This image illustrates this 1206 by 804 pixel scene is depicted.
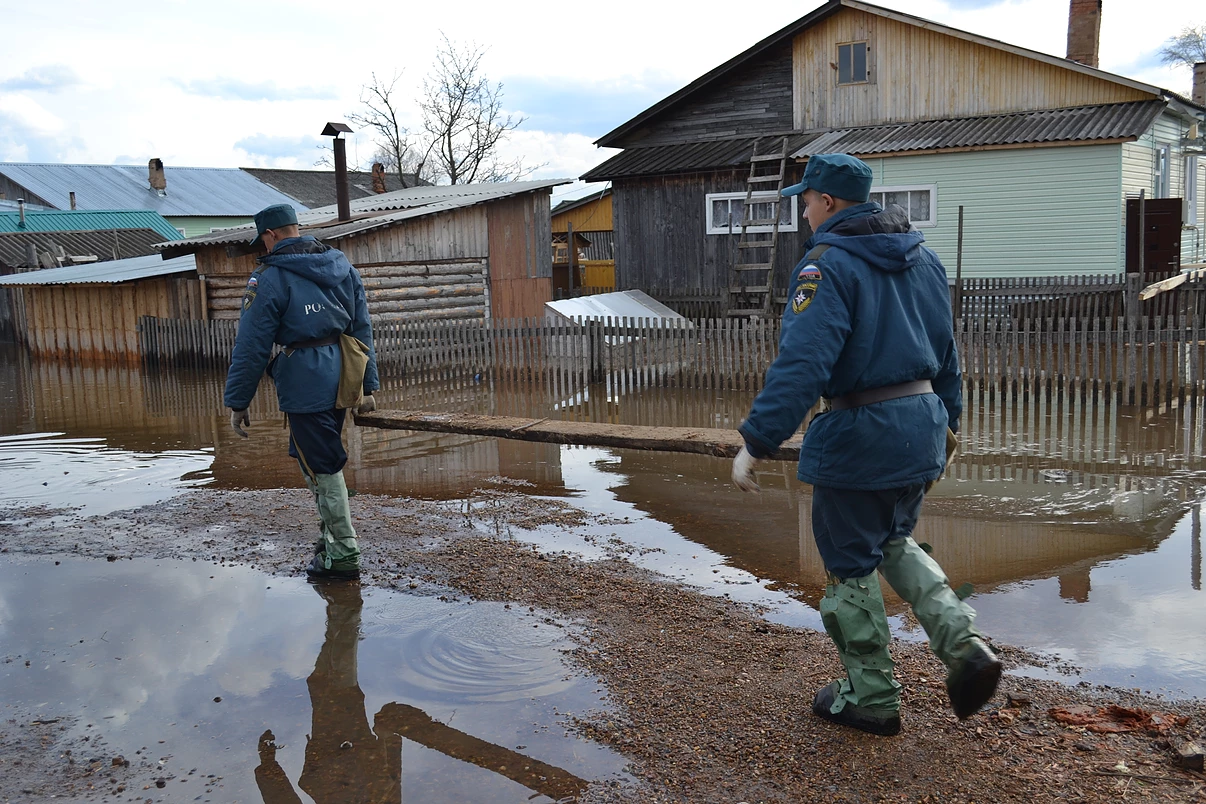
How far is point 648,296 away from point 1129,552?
16490 mm

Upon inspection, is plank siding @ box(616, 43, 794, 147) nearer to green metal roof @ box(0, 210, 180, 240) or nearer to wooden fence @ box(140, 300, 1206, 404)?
wooden fence @ box(140, 300, 1206, 404)

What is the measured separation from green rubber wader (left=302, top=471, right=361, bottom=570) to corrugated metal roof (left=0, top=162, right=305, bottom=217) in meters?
47.8

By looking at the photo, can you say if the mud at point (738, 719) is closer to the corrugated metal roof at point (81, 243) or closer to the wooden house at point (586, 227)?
the wooden house at point (586, 227)

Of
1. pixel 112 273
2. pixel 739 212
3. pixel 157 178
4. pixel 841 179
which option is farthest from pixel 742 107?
pixel 157 178

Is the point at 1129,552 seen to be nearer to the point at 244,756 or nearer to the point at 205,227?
the point at 244,756

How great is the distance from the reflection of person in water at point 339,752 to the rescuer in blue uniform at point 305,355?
1118mm

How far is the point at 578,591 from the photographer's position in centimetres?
509

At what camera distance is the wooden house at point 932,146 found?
1788 cm

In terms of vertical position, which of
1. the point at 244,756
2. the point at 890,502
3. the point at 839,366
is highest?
the point at 839,366

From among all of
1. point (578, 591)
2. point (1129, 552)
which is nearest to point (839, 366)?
point (578, 591)

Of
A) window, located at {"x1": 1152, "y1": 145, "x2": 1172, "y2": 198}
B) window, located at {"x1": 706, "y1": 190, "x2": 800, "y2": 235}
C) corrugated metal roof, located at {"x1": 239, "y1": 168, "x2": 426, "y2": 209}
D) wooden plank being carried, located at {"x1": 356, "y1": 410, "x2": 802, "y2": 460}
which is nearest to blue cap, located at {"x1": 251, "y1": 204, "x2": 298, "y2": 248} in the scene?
wooden plank being carried, located at {"x1": 356, "y1": 410, "x2": 802, "y2": 460}

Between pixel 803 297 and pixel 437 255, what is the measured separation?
1696 cm

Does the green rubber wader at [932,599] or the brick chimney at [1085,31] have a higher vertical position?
the brick chimney at [1085,31]

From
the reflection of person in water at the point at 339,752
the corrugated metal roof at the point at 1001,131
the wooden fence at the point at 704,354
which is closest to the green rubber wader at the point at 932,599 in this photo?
the reflection of person in water at the point at 339,752
